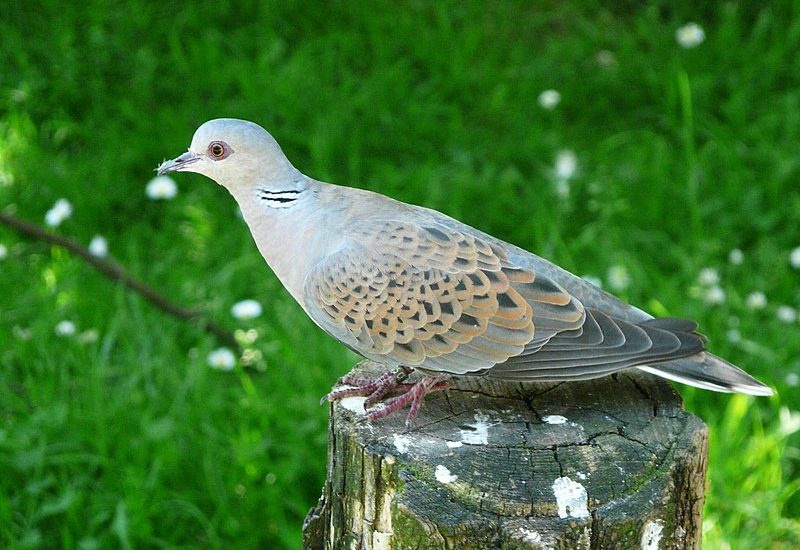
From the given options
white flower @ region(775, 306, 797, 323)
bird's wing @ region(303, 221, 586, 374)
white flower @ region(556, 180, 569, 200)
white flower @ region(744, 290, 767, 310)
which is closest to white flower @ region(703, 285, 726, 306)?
white flower @ region(744, 290, 767, 310)

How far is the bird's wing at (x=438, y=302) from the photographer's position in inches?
111

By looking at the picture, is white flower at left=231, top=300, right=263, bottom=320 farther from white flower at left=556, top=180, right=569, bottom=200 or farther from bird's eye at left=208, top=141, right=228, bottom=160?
white flower at left=556, top=180, right=569, bottom=200

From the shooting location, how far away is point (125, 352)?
4723 mm

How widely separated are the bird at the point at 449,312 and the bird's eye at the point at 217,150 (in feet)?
0.06

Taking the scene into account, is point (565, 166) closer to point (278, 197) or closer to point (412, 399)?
point (278, 197)

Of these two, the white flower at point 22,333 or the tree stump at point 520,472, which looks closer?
the tree stump at point 520,472

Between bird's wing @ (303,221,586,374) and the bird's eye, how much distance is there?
1.47 feet

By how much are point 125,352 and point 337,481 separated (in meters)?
2.19

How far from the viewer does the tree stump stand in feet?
8.13

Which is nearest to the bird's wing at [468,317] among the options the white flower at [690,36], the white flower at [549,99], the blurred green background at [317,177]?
the blurred green background at [317,177]

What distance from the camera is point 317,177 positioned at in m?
5.89

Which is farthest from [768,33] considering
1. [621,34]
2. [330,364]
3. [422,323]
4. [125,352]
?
[422,323]

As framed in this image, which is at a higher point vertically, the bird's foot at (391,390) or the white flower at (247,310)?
the bird's foot at (391,390)

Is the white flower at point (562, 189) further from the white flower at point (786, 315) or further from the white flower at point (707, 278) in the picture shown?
the white flower at point (786, 315)
